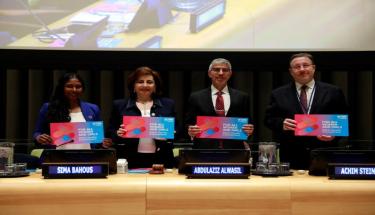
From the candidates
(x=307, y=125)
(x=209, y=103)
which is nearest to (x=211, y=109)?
(x=209, y=103)

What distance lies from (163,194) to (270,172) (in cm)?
56

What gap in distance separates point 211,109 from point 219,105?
0.23 feet

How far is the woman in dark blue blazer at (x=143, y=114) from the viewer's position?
10.1 feet

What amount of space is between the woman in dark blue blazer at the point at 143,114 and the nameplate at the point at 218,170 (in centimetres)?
115

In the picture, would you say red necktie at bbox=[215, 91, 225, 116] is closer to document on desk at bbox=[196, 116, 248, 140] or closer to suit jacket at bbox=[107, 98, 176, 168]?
suit jacket at bbox=[107, 98, 176, 168]

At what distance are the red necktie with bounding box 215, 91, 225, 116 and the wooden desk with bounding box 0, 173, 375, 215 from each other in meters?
1.52

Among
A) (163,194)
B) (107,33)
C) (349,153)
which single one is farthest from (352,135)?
(163,194)

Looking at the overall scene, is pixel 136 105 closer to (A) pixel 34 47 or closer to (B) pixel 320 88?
(B) pixel 320 88

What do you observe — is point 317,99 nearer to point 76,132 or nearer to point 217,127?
point 217,127

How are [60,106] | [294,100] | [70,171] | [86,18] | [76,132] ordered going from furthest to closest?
[86,18]
[60,106]
[294,100]
[76,132]
[70,171]

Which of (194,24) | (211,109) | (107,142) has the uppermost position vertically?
(194,24)

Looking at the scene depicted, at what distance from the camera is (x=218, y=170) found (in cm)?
192

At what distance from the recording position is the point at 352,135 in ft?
17.0

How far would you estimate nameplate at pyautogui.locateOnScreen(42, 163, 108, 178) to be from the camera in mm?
1914
